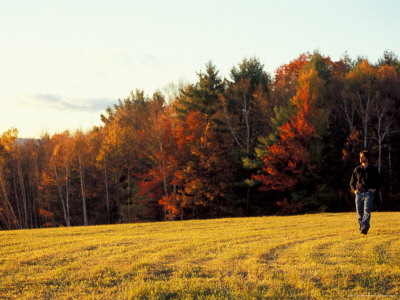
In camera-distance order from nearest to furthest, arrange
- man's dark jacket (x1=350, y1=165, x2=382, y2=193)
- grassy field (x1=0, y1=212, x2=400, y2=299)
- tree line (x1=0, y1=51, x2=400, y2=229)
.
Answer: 1. grassy field (x1=0, y1=212, x2=400, y2=299)
2. man's dark jacket (x1=350, y1=165, x2=382, y2=193)
3. tree line (x1=0, y1=51, x2=400, y2=229)

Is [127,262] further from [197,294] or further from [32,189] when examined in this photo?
[32,189]

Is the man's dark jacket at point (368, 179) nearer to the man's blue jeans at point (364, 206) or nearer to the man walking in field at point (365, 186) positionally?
the man walking in field at point (365, 186)

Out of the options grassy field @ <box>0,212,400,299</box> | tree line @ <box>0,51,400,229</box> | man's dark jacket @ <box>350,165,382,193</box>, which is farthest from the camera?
tree line @ <box>0,51,400,229</box>

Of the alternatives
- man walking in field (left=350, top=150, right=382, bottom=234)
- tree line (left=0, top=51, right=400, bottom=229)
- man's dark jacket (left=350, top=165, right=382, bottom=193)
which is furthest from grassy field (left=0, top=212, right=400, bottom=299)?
tree line (left=0, top=51, right=400, bottom=229)

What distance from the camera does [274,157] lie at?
3266cm

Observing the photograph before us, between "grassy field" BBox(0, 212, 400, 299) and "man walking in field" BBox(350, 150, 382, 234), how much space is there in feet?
2.39

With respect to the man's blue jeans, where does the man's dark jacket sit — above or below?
above

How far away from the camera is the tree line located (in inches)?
1324

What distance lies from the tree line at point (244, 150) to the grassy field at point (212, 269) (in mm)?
22421

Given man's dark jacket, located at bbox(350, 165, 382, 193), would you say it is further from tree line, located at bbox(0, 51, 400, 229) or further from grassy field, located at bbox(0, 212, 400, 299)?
tree line, located at bbox(0, 51, 400, 229)

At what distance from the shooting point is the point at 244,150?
36406 millimetres

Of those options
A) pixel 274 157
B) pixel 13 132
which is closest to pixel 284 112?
pixel 274 157

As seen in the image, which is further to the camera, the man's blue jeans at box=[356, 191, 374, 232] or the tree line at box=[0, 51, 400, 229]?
the tree line at box=[0, 51, 400, 229]

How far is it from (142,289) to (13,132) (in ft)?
148
